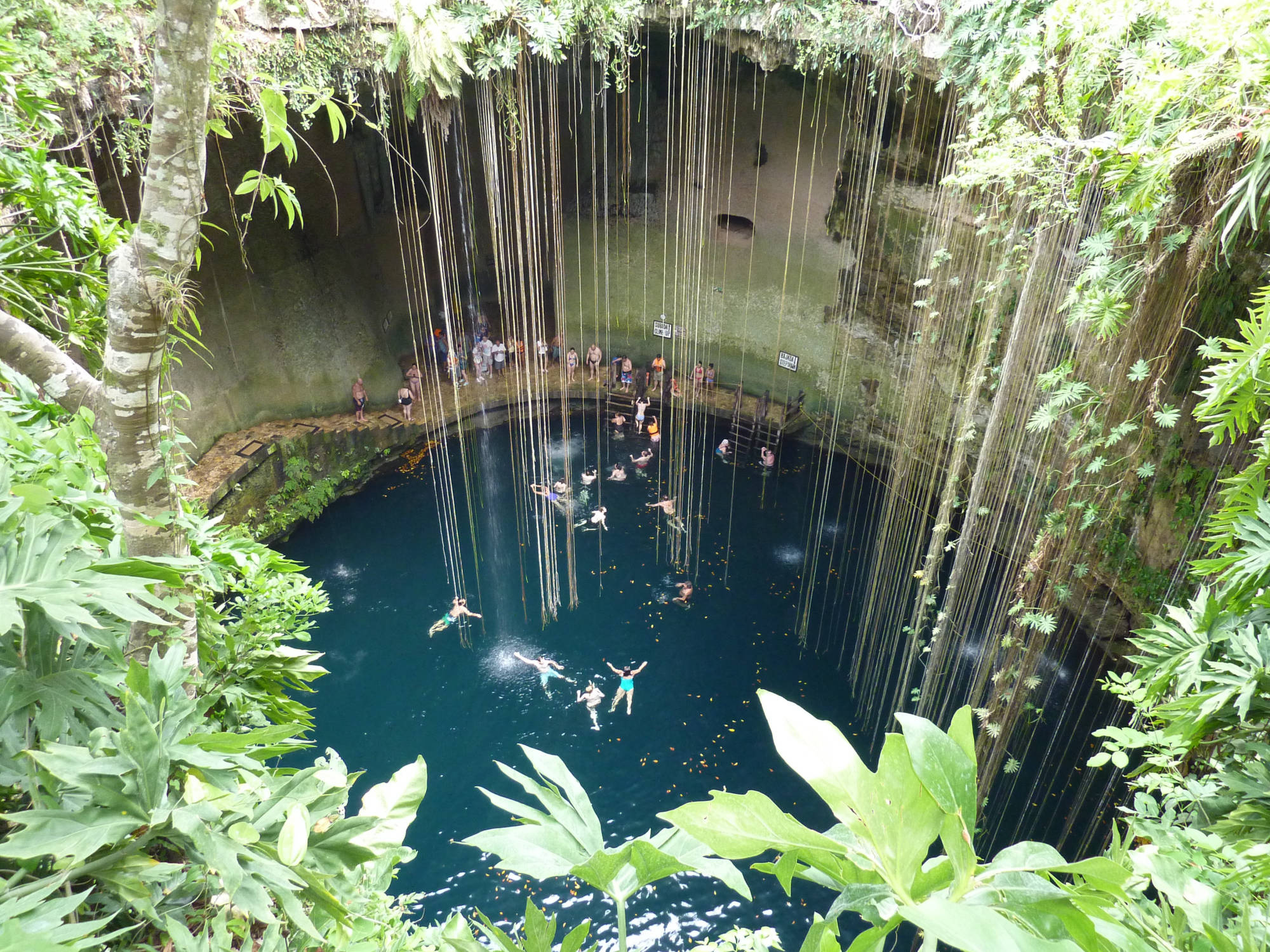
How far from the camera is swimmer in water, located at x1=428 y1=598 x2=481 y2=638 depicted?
619 centimetres

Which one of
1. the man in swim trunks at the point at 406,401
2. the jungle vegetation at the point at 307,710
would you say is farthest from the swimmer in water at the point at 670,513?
the jungle vegetation at the point at 307,710

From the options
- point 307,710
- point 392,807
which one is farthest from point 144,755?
point 307,710

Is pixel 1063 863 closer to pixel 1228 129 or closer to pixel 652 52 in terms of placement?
pixel 1228 129

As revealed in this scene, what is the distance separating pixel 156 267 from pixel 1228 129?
A: 3.43m

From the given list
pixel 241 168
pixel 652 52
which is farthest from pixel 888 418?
pixel 241 168

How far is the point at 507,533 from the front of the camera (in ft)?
23.8

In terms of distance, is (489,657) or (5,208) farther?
(489,657)

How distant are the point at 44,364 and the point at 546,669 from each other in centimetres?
426

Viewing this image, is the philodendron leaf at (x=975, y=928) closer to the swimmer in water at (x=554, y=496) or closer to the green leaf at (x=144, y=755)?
the green leaf at (x=144, y=755)

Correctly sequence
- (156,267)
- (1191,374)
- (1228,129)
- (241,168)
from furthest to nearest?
(241,168) → (1191,374) → (1228,129) → (156,267)

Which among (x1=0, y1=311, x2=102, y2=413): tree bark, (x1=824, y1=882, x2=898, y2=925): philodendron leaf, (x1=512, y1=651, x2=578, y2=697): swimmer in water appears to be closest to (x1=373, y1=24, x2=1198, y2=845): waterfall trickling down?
(x1=512, y1=651, x2=578, y2=697): swimmer in water

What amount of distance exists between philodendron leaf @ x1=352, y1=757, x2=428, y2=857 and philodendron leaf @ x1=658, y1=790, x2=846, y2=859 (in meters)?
1.13

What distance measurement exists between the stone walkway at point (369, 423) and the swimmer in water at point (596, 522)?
1.28 m

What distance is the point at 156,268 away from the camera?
159 cm
